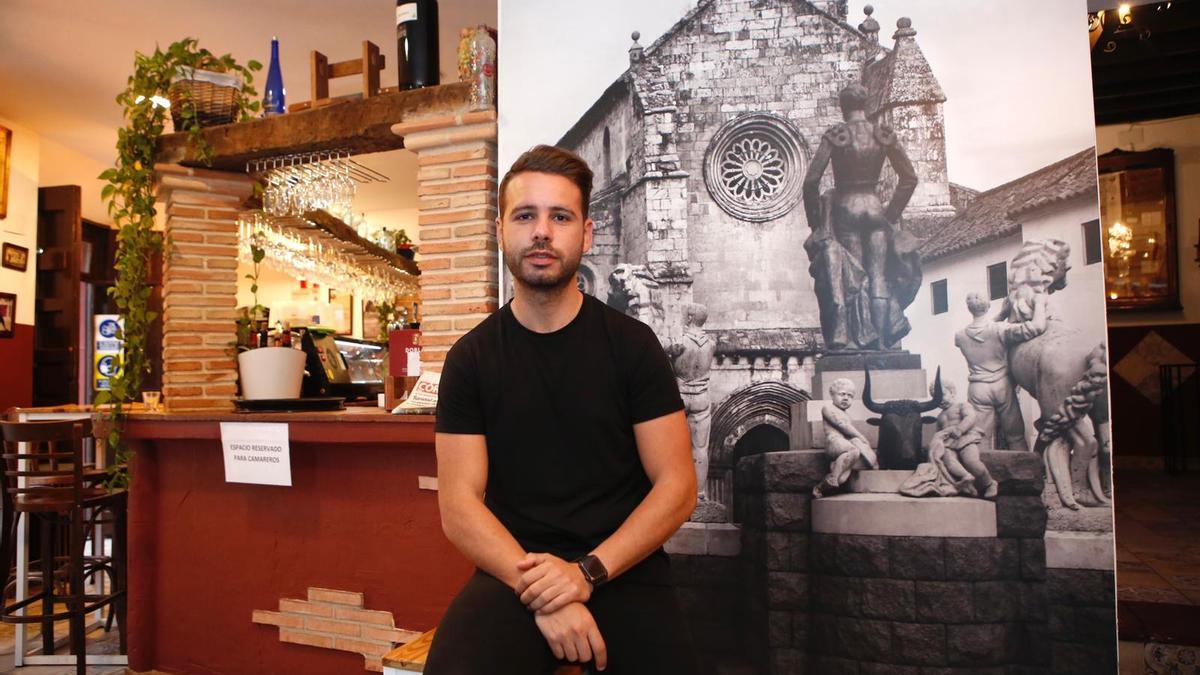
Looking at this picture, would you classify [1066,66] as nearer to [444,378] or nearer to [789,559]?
[789,559]

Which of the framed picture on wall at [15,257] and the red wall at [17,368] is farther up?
the framed picture on wall at [15,257]

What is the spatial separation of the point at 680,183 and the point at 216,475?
2.38m

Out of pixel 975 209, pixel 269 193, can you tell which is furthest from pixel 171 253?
pixel 975 209

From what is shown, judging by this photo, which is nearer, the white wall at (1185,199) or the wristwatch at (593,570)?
the wristwatch at (593,570)

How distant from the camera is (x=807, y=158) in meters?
2.46

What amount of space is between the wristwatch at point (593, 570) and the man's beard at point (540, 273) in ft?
2.13

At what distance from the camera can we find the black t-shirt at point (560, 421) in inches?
70.2

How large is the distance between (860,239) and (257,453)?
2.48 m

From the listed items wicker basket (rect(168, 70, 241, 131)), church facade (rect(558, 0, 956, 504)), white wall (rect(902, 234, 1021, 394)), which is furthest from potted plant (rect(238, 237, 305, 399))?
white wall (rect(902, 234, 1021, 394))

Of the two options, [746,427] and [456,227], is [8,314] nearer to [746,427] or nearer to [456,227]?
[456,227]

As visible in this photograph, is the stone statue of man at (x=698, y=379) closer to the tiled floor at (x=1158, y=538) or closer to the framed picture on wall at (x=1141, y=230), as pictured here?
the tiled floor at (x=1158, y=538)

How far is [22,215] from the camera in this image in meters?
6.76

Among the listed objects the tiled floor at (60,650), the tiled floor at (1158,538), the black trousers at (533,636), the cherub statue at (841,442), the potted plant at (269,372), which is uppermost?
the potted plant at (269,372)

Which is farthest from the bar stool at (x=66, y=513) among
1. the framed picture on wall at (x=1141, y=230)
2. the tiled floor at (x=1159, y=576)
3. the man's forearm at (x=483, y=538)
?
the framed picture on wall at (x=1141, y=230)
